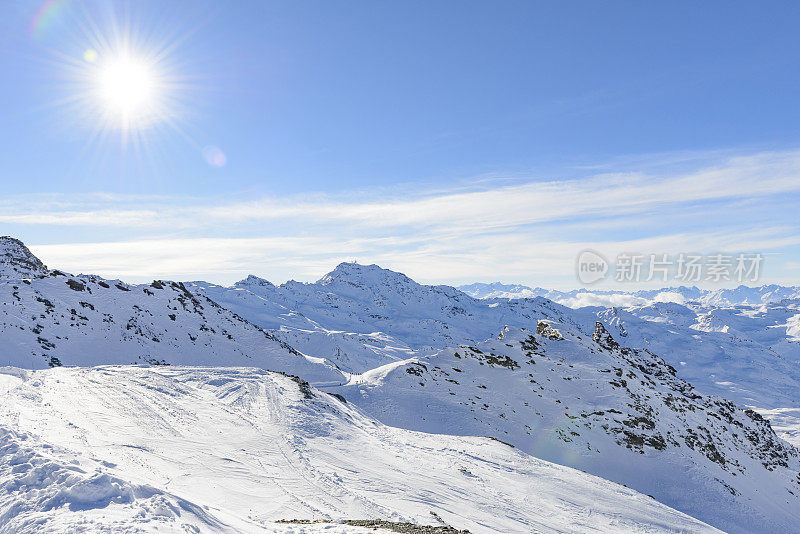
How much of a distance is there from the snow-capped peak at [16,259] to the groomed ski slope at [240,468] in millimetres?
46384

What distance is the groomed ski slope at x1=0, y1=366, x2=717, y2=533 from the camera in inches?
334

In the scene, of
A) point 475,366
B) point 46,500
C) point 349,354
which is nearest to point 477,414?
point 475,366

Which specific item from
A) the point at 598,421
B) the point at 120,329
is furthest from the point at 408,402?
the point at 120,329

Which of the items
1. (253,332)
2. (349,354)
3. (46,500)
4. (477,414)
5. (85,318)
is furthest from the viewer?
(349,354)

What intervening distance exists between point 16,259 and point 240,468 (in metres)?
87.1

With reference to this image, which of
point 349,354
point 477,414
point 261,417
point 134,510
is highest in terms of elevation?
point 134,510

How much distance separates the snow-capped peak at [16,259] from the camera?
56.5m

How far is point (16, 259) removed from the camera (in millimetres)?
72000

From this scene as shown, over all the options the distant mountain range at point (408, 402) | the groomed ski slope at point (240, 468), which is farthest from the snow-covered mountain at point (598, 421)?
the groomed ski slope at point (240, 468)

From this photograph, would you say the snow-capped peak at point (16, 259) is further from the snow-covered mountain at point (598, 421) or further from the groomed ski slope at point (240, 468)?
the snow-covered mountain at point (598, 421)

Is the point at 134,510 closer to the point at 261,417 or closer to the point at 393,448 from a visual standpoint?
the point at 261,417

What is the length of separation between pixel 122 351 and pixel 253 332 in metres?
17.6

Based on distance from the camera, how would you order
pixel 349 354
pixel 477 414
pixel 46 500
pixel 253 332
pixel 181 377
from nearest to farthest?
pixel 46 500
pixel 181 377
pixel 477 414
pixel 253 332
pixel 349 354

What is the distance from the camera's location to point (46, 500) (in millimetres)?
7945
